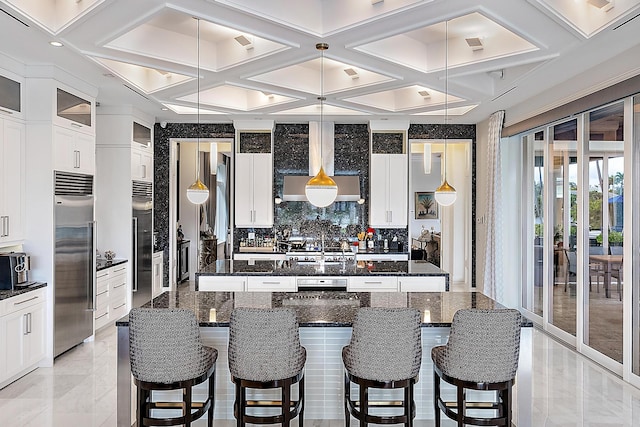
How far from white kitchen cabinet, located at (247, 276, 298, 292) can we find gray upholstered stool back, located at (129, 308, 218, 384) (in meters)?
2.00

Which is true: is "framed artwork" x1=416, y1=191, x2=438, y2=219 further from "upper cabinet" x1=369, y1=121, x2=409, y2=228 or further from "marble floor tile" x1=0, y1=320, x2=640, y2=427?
"marble floor tile" x1=0, y1=320, x2=640, y2=427

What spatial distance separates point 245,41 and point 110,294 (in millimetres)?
3554

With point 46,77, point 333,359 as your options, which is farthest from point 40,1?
point 333,359

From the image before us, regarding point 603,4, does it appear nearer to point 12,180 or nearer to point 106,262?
point 12,180

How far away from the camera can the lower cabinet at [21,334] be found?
393 centimetres

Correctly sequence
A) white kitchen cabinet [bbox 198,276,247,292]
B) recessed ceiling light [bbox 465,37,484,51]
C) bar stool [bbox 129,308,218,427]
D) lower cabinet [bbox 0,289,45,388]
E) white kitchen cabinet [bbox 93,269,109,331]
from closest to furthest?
bar stool [bbox 129,308,218,427], lower cabinet [bbox 0,289,45,388], recessed ceiling light [bbox 465,37,484,51], white kitchen cabinet [bbox 198,276,247,292], white kitchen cabinet [bbox 93,269,109,331]

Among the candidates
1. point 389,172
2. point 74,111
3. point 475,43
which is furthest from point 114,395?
point 389,172

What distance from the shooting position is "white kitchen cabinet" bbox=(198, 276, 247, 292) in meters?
4.60

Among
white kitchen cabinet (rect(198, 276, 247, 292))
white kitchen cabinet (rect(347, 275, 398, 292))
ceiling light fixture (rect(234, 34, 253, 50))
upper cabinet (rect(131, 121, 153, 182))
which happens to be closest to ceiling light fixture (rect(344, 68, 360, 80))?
ceiling light fixture (rect(234, 34, 253, 50))

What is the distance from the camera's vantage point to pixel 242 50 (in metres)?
4.51

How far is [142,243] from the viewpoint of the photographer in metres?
6.72

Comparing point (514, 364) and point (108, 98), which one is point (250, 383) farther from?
point (108, 98)

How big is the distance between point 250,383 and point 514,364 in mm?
1499

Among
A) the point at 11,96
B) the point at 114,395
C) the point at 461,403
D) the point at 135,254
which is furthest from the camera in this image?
the point at 135,254
